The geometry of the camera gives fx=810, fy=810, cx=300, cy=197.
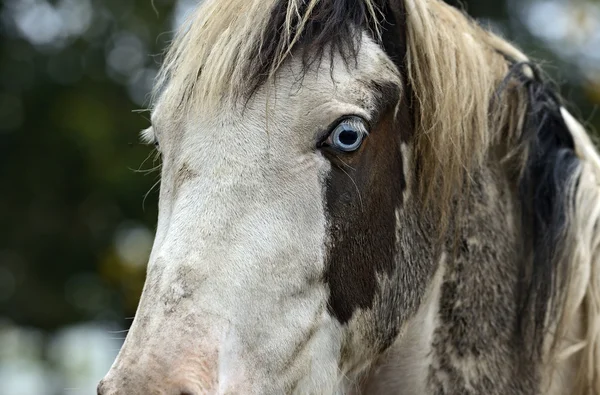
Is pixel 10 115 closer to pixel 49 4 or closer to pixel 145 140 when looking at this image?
pixel 49 4

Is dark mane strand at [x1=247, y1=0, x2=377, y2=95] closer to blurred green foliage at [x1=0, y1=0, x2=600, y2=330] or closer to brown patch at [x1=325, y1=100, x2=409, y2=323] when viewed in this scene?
brown patch at [x1=325, y1=100, x2=409, y2=323]

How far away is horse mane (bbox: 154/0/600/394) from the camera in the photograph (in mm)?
2705

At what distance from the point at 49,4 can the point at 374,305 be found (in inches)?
420

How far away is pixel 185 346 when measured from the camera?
2225 mm

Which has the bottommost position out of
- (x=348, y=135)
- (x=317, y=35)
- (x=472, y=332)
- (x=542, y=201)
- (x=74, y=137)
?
(x=74, y=137)

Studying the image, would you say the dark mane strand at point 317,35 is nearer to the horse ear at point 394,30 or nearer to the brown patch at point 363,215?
the horse ear at point 394,30

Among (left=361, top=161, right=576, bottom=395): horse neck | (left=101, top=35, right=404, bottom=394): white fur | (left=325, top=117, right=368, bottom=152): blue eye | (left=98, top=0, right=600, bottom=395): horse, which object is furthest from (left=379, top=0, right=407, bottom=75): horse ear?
(left=361, top=161, right=576, bottom=395): horse neck

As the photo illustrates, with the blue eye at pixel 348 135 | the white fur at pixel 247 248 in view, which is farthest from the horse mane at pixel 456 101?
the blue eye at pixel 348 135

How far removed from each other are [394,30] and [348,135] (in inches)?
20.5

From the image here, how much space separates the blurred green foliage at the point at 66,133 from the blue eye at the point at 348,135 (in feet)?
30.8

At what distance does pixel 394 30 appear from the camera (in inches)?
115

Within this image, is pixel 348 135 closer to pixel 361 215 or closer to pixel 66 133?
pixel 361 215

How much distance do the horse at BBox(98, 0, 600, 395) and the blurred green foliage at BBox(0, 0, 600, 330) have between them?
9073mm

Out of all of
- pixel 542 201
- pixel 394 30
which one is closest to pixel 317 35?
pixel 394 30
